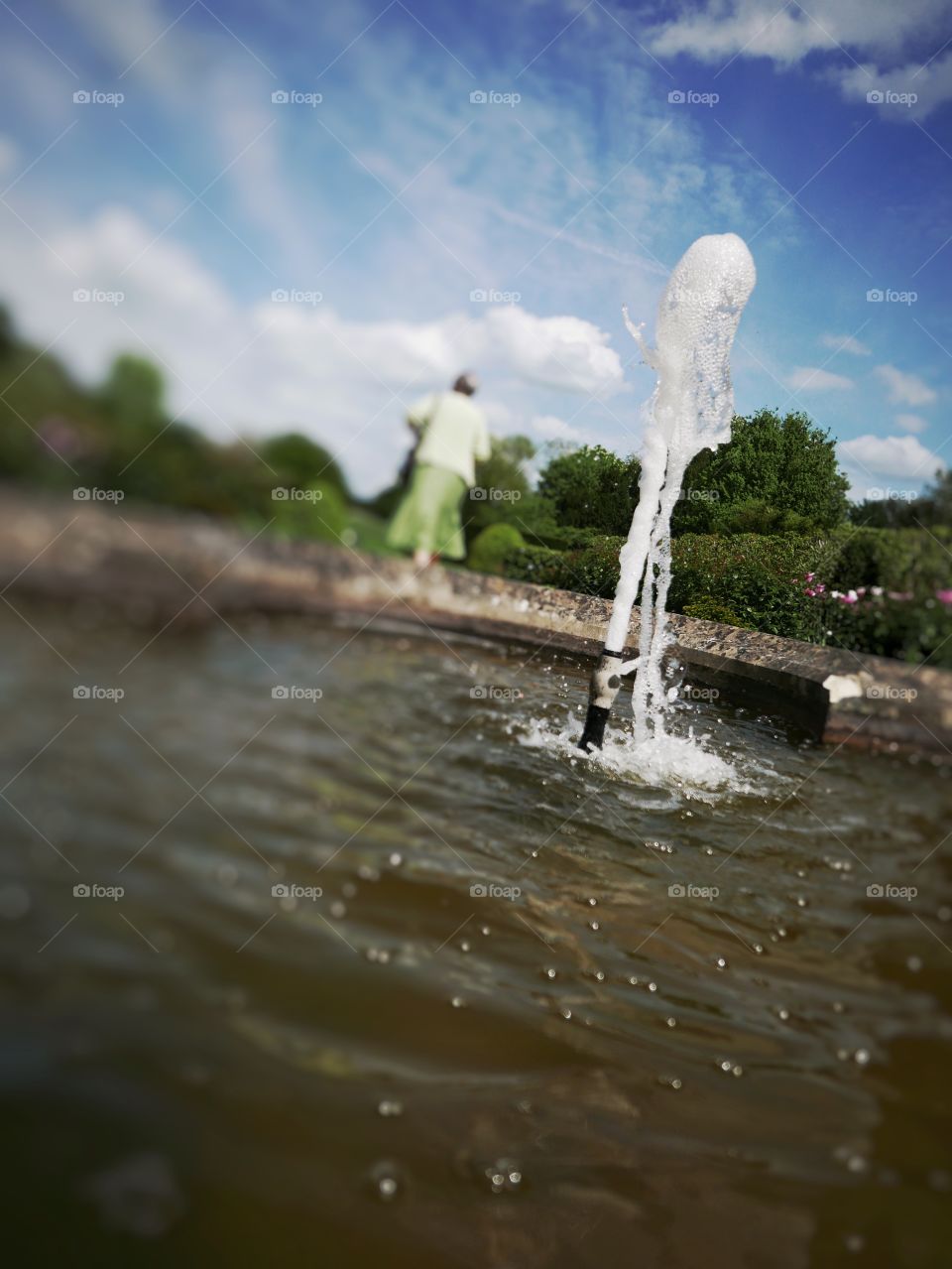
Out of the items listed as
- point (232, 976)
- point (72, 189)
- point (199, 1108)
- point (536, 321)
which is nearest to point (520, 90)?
point (536, 321)

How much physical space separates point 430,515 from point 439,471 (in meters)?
0.19

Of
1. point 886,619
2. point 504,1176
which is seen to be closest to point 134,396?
point 504,1176

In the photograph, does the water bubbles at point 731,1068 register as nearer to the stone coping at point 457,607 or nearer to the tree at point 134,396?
the stone coping at point 457,607

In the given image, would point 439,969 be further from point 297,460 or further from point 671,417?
point 671,417

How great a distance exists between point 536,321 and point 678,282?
669mm

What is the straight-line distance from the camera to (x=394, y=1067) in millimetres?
1990

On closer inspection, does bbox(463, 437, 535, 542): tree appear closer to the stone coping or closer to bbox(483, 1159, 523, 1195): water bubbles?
the stone coping

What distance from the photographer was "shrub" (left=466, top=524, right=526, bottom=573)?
3666mm

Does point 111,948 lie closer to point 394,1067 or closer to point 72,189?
point 394,1067

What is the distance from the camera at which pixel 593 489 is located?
368 cm

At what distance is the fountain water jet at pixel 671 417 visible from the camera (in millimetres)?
3588

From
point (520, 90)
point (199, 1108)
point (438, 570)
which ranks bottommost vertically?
point (199, 1108)

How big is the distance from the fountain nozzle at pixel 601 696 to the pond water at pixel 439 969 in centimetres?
8

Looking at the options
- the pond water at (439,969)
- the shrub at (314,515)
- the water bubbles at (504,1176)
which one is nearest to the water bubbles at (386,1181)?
the pond water at (439,969)
